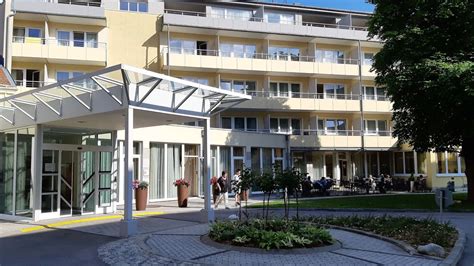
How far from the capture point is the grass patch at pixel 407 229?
10043 millimetres

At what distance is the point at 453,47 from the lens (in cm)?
2069

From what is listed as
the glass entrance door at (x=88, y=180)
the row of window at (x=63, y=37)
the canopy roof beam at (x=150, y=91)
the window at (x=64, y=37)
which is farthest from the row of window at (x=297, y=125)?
the canopy roof beam at (x=150, y=91)

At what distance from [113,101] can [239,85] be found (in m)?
24.9

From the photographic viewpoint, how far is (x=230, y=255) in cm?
891

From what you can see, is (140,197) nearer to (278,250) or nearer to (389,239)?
(278,250)

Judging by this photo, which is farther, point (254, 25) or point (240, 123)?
point (240, 123)

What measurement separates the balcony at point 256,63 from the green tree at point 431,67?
43.0ft

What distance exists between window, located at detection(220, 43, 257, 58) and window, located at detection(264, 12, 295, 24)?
3.93 meters

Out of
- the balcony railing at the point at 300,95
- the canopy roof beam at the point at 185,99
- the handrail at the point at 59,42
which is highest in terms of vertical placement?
the handrail at the point at 59,42

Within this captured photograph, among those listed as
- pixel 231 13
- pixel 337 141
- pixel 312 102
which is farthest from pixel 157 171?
pixel 231 13

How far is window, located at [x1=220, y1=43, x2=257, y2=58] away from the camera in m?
36.1

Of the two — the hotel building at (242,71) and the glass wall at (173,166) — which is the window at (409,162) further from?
the glass wall at (173,166)

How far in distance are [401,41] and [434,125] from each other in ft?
13.9

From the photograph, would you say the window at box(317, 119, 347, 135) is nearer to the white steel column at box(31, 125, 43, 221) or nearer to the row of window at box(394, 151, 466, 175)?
the row of window at box(394, 151, 466, 175)
